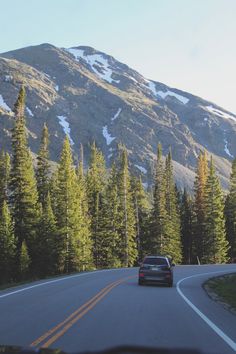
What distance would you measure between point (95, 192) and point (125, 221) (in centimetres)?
707

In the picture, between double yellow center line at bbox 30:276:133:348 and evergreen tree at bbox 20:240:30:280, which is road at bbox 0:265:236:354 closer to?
double yellow center line at bbox 30:276:133:348

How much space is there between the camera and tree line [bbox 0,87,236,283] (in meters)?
51.5

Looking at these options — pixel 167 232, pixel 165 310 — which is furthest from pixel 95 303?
pixel 167 232

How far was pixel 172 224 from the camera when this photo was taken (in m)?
77.1

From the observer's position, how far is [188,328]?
481 inches

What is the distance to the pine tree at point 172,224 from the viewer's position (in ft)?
245

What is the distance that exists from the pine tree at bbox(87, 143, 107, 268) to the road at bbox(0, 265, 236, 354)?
170 ft

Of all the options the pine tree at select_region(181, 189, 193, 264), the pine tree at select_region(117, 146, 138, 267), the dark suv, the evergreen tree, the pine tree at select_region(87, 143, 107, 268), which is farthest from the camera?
the pine tree at select_region(181, 189, 193, 264)

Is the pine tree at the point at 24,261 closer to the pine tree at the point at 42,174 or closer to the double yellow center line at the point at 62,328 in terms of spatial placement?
the pine tree at the point at 42,174

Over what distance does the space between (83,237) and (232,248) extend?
98.9 ft

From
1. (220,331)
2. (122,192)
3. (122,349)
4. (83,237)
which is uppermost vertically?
(122,192)

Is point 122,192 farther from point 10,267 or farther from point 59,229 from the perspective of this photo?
point 10,267

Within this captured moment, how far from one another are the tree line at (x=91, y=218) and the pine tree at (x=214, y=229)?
5.4 inches

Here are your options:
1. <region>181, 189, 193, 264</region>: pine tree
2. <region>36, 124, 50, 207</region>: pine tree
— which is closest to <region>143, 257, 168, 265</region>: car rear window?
<region>36, 124, 50, 207</region>: pine tree
